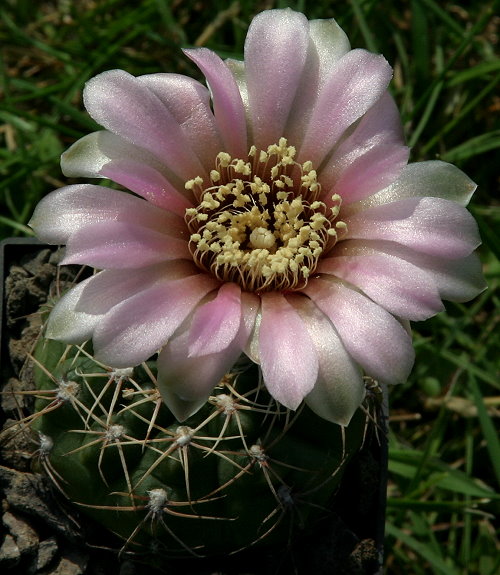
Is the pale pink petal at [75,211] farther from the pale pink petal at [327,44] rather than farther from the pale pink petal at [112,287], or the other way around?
the pale pink petal at [327,44]

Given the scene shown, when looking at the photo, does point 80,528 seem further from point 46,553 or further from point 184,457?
point 184,457

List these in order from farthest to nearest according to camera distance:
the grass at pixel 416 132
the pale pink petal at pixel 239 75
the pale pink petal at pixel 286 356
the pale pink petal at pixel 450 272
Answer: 1. the grass at pixel 416 132
2. the pale pink petal at pixel 239 75
3. the pale pink petal at pixel 450 272
4. the pale pink petal at pixel 286 356

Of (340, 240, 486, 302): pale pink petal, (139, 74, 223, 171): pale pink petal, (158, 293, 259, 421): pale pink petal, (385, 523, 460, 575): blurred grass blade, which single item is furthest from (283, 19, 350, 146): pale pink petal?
(385, 523, 460, 575): blurred grass blade

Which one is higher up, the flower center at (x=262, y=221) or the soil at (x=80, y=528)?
the flower center at (x=262, y=221)

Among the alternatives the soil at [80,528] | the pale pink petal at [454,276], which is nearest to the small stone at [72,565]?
the soil at [80,528]

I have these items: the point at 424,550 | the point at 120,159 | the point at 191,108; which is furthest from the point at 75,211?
the point at 424,550

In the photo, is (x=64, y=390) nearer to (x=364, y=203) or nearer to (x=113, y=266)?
(x=113, y=266)

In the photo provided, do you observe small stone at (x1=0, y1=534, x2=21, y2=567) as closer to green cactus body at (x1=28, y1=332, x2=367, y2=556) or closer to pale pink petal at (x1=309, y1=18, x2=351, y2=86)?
green cactus body at (x1=28, y1=332, x2=367, y2=556)
